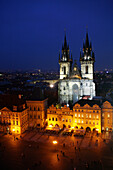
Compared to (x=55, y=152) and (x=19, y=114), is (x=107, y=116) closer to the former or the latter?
(x=55, y=152)

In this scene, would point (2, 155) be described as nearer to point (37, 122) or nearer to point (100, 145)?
point (37, 122)

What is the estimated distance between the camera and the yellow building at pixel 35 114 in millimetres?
71438

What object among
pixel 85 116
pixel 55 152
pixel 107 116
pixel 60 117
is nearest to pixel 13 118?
pixel 60 117

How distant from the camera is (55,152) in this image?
172ft

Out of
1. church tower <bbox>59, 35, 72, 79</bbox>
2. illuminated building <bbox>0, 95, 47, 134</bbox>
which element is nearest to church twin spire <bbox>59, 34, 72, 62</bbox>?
church tower <bbox>59, 35, 72, 79</bbox>

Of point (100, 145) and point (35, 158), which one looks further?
point (100, 145)

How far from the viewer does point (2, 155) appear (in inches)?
1972

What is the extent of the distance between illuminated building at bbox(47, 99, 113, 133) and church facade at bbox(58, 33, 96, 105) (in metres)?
24.6

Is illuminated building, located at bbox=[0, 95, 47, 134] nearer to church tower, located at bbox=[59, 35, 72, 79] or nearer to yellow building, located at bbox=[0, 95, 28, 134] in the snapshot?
yellow building, located at bbox=[0, 95, 28, 134]

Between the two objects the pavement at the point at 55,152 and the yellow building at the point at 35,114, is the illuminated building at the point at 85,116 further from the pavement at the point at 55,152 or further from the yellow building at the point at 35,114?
the pavement at the point at 55,152

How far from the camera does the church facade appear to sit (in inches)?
3745

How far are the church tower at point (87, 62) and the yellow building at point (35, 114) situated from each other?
3392 cm

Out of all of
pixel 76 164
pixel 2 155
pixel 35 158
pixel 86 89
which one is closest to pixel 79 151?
pixel 76 164

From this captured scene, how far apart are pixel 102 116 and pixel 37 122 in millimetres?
24145
